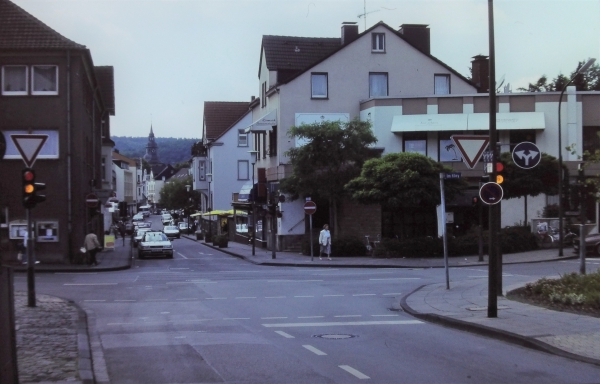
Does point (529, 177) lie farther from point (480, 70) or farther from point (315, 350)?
point (315, 350)

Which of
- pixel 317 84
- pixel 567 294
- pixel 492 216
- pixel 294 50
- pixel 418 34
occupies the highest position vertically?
pixel 418 34

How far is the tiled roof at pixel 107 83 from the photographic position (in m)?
57.3

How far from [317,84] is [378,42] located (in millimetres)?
4575

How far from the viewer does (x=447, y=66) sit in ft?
164

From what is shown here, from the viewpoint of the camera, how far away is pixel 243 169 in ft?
264

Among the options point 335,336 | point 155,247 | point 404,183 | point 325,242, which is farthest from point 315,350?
point 155,247

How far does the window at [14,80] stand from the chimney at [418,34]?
2647 centimetres

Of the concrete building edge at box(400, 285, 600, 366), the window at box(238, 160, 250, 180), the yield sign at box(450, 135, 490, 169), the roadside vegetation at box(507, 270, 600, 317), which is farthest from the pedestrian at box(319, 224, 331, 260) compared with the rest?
the window at box(238, 160, 250, 180)

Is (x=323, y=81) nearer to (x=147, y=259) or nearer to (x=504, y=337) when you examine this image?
(x=147, y=259)

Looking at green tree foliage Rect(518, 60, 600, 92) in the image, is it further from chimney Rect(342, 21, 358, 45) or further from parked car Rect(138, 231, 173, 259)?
parked car Rect(138, 231, 173, 259)

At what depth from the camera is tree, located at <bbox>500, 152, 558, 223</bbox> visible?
39062mm

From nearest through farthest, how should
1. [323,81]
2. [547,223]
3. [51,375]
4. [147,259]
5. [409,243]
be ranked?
[51,375] → [409,243] → [547,223] → [147,259] → [323,81]

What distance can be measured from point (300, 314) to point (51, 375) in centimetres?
812

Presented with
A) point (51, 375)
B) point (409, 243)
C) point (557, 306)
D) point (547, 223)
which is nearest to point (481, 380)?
point (51, 375)
